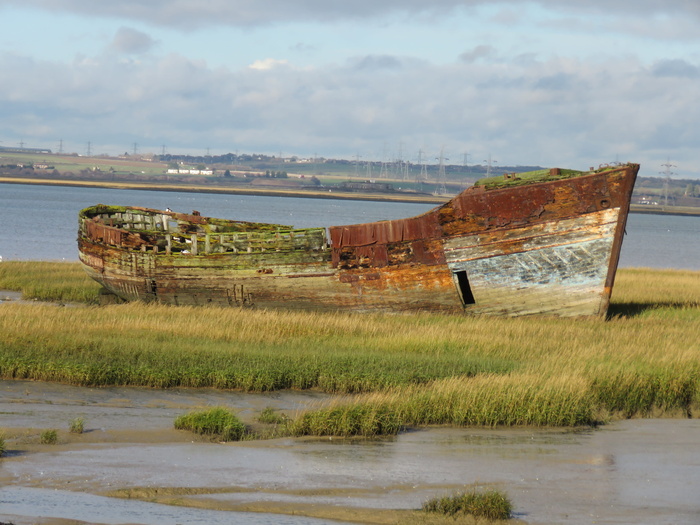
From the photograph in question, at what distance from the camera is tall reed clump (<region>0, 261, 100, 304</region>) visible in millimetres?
28344

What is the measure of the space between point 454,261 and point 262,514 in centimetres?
1470

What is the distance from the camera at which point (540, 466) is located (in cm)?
1123

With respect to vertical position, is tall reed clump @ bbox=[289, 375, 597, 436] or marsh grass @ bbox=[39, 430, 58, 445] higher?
tall reed clump @ bbox=[289, 375, 597, 436]

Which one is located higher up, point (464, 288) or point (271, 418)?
point (464, 288)

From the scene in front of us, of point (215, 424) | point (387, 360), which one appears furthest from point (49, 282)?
point (215, 424)

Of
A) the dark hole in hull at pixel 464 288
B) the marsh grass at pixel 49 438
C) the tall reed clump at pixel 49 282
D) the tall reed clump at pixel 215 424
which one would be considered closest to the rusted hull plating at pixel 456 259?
the dark hole in hull at pixel 464 288

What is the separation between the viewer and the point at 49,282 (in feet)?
101

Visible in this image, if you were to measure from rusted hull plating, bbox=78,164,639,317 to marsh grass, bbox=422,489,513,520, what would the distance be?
14053 mm

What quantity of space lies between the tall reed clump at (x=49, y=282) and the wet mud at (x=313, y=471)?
1456 centimetres

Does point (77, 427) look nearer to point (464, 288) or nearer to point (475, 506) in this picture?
point (475, 506)

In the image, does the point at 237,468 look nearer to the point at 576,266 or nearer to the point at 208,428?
the point at 208,428

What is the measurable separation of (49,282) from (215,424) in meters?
20.2

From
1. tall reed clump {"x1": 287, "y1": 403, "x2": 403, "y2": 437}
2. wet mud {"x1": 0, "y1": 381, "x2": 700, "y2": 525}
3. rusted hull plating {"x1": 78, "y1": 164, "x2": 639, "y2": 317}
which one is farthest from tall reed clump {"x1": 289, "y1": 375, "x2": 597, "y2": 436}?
rusted hull plating {"x1": 78, "y1": 164, "x2": 639, "y2": 317}

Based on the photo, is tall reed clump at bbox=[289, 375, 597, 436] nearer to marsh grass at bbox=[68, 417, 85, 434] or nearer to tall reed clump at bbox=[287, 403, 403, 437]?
tall reed clump at bbox=[287, 403, 403, 437]
